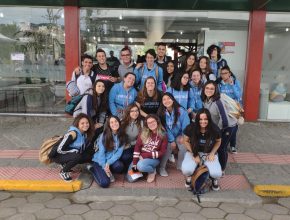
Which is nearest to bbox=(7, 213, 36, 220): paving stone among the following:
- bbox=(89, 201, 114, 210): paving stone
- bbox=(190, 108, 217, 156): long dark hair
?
bbox=(89, 201, 114, 210): paving stone

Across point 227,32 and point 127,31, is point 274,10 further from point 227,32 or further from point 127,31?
point 127,31

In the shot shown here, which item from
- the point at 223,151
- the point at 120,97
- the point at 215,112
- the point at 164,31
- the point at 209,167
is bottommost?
the point at 209,167

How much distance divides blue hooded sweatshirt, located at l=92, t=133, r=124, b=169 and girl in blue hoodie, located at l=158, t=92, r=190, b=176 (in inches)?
26.2

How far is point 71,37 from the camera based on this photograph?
789 centimetres

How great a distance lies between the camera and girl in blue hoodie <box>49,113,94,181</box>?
14.7 feet

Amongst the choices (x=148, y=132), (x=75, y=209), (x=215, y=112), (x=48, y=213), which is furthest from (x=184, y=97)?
(x=48, y=213)

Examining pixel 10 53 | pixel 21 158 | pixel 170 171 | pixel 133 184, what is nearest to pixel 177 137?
pixel 170 171

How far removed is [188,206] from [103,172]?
47.9 inches

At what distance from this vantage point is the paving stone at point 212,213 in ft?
12.6

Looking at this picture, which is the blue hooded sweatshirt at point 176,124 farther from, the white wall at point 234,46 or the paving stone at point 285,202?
the white wall at point 234,46

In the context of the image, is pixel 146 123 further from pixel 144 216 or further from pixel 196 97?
pixel 144 216

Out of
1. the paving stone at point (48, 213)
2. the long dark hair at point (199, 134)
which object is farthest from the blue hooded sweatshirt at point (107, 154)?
the long dark hair at point (199, 134)

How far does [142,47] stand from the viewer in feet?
26.9

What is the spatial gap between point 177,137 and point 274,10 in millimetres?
4702
